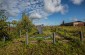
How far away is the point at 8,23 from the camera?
1411 centimetres

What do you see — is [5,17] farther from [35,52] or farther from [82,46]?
[82,46]

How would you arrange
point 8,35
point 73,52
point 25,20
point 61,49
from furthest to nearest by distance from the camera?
point 25,20, point 8,35, point 61,49, point 73,52

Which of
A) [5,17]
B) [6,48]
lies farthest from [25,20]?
[6,48]

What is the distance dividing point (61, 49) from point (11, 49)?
4238 millimetres

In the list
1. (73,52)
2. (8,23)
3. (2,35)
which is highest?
(8,23)

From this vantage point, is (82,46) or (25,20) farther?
(25,20)

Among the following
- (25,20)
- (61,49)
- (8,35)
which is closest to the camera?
(61,49)

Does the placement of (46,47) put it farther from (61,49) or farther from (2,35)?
(2,35)

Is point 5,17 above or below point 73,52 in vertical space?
above

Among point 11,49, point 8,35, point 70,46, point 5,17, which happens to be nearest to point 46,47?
point 70,46

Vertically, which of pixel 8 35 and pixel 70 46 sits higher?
pixel 8 35

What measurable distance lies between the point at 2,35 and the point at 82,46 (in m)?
8.00

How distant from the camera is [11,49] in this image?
11.4 meters

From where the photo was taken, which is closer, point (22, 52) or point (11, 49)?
point (22, 52)
